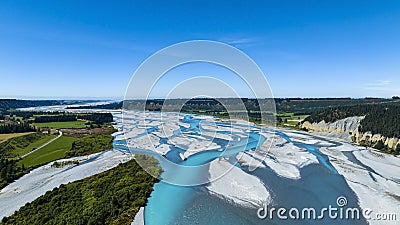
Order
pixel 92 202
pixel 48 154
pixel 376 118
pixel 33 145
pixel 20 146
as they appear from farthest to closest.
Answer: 1. pixel 376 118
2. pixel 33 145
3. pixel 20 146
4. pixel 48 154
5. pixel 92 202

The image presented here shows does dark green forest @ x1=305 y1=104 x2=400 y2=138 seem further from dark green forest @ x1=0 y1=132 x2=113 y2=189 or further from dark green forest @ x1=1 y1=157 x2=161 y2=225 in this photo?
dark green forest @ x1=0 y1=132 x2=113 y2=189

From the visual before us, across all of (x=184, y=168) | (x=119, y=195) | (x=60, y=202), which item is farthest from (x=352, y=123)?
(x=60, y=202)

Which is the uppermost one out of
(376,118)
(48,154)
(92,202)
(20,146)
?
(376,118)

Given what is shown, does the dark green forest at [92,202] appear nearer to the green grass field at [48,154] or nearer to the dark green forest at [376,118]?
the green grass field at [48,154]

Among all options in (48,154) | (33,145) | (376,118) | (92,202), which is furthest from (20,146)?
(376,118)

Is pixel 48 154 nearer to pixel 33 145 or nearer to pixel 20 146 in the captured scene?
pixel 20 146

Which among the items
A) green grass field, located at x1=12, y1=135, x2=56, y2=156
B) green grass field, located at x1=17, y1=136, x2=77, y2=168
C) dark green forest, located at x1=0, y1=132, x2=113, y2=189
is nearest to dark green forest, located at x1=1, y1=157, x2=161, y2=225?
dark green forest, located at x1=0, y1=132, x2=113, y2=189
